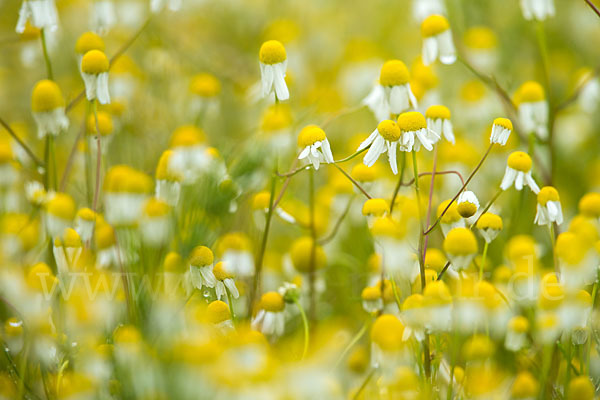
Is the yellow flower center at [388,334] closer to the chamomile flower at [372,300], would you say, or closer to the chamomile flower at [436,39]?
the chamomile flower at [372,300]

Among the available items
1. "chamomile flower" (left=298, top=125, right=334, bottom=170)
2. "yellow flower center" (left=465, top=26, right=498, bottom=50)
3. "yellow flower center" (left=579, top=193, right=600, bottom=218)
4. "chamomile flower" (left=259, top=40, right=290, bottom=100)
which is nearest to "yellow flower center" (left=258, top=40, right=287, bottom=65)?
"chamomile flower" (left=259, top=40, right=290, bottom=100)

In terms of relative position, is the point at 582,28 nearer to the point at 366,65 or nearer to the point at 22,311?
the point at 366,65

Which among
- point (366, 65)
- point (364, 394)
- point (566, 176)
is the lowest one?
point (566, 176)

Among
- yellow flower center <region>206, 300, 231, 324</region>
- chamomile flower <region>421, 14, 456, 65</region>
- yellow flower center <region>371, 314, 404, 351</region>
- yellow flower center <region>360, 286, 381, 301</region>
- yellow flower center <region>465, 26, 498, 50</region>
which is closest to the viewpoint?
yellow flower center <region>371, 314, 404, 351</region>

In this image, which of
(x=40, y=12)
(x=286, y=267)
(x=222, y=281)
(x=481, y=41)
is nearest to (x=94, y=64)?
(x=40, y=12)

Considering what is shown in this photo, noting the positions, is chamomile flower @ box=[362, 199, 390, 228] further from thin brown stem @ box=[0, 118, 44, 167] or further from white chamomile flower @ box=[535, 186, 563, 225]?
thin brown stem @ box=[0, 118, 44, 167]

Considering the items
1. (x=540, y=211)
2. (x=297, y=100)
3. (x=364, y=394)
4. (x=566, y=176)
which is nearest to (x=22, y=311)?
(x=364, y=394)

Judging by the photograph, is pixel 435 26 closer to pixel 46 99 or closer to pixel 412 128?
pixel 412 128
